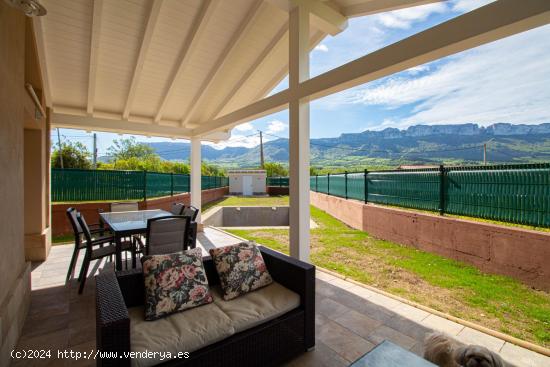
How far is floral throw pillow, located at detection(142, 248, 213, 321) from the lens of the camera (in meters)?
1.92

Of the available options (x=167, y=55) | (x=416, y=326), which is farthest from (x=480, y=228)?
(x=167, y=55)

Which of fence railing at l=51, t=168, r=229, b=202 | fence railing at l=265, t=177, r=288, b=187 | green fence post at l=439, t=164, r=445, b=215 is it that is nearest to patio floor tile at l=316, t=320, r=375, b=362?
green fence post at l=439, t=164, r=445, b=215

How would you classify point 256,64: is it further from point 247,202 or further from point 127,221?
point 247,202

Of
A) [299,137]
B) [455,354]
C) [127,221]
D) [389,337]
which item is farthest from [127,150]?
[455,354]

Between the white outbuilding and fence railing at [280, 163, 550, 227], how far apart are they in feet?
51.0

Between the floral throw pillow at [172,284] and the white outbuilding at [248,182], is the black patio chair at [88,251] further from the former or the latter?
the white outbuilding at [248,182]

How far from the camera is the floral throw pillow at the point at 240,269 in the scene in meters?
2.26

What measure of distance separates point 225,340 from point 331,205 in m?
9.93

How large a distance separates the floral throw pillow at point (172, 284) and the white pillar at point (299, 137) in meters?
1.73

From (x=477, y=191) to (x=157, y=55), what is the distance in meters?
6.15

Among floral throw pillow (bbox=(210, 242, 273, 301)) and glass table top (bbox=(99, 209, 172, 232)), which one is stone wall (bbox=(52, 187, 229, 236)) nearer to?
glass table top (bbox=(99, 209, 172, 232))

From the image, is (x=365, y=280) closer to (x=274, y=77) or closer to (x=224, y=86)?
(x=274, y=77)

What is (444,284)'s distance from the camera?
143 inches

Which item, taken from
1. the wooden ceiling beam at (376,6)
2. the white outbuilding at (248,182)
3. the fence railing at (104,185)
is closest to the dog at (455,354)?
the wooden ceiling beam at (376,6)
